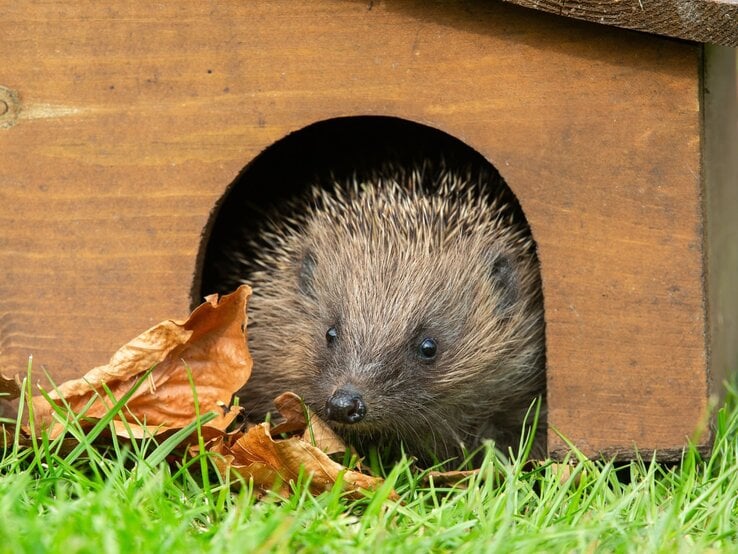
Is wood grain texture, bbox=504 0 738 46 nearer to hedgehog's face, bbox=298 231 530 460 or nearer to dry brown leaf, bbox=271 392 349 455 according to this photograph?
hedgehog's face, bbox=298 231 530 460

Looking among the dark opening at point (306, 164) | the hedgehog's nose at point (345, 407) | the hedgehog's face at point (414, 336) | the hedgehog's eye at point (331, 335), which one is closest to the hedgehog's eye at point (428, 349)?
the hedgehog's face at point (414, 336)

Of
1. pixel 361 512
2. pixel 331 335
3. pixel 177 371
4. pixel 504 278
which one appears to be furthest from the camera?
pixel 504 278

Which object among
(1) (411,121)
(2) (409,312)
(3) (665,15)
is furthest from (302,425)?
(3) (665,15)

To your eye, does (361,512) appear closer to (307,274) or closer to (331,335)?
(331,335)

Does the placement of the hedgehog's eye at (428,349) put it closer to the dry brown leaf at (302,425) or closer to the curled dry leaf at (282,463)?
the dry brown leaf at (302,425)

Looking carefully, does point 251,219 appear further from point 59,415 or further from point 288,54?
point 59,415

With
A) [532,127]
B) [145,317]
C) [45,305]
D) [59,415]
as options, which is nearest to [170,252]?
[145,317]
